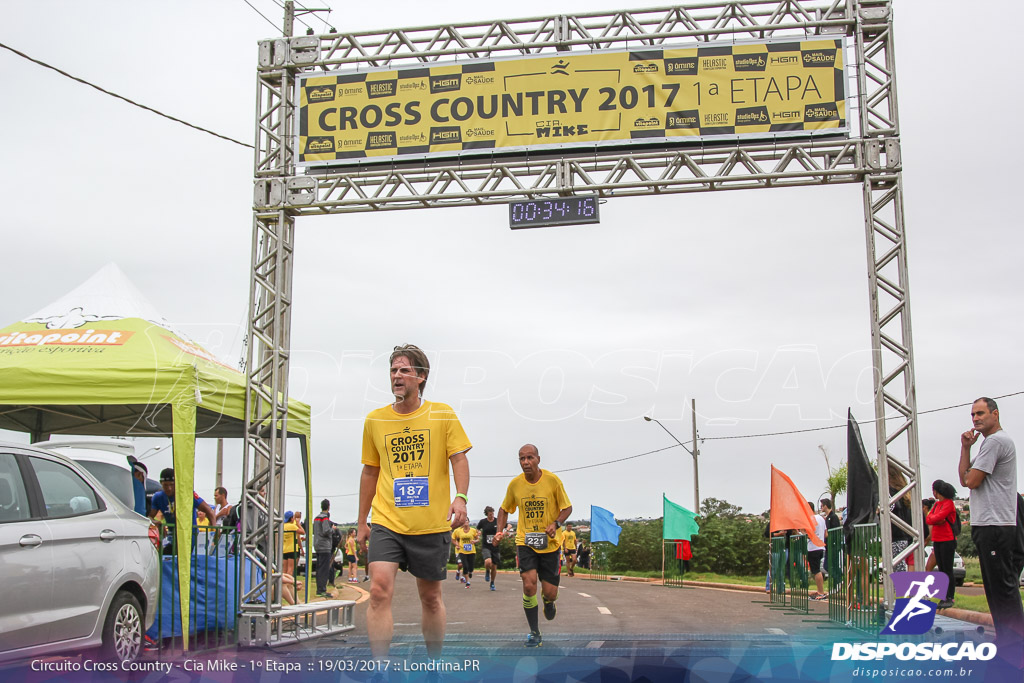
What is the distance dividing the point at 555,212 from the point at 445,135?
67.3 inches

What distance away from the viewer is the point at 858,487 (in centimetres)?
1202

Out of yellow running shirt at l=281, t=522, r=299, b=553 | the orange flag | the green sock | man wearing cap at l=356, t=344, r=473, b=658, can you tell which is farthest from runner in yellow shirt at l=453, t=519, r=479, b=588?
man wearing cap at l=356, t=344, r=473, b=658

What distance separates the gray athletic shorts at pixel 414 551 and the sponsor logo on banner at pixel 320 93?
7333 millimetres

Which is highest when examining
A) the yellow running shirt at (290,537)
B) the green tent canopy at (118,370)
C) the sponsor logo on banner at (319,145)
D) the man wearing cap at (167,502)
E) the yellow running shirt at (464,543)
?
the sponsor logo on banner at (319,145)

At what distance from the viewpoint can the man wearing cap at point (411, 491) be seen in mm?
6770

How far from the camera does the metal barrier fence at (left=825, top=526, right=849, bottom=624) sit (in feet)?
40.6

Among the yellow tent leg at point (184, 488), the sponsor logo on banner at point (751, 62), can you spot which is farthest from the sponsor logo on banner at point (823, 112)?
the yellow tent leg at point (184, 488)

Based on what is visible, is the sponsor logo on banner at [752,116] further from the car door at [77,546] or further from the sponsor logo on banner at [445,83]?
the car door at [77,546]

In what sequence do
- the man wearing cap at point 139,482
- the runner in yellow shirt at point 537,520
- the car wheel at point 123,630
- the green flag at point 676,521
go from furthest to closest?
1. the green flag at point 676,521
2. the man wearing cap at point 139,482
3. the runner in yellow shirt at point 537,520
4. the car wheel at point 123,630

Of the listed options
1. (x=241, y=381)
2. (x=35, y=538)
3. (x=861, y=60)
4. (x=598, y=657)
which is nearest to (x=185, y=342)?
(x=241, y=381)

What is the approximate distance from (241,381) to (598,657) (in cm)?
569

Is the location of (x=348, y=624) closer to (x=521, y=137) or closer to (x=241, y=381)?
(x=241, y=381)

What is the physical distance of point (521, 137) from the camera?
1226 centimetres

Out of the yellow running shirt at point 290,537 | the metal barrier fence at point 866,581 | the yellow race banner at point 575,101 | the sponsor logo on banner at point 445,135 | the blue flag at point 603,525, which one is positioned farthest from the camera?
the blue flag at point 603,525
